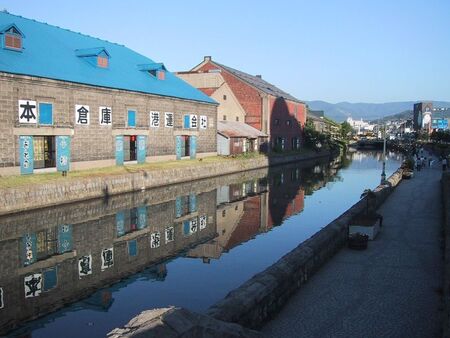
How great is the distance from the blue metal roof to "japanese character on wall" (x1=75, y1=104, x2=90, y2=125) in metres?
1.76

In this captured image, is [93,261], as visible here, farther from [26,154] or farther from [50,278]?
[26,154]

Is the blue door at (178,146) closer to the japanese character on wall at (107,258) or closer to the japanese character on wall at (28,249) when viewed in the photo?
the japanese character on wall at (28,249)

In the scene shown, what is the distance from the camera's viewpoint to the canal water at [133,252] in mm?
11258

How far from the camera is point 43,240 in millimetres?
17406

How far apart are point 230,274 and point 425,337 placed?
658cm

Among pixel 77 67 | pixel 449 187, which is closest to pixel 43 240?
pixel 77 67

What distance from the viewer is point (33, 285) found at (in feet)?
42.4

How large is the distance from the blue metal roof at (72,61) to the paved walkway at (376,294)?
71.5ft

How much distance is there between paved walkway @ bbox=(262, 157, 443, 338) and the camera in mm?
9094

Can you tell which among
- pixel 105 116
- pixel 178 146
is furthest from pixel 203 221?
pixel 178 146

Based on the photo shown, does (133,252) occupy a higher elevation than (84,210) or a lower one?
lower

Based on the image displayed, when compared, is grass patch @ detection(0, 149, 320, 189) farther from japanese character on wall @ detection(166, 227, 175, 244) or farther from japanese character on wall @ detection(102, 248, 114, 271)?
japanese character on wall @ detection(102, 248, 114, 271)

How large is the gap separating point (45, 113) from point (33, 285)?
17.0 metres

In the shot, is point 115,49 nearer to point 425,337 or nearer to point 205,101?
point 205,101
